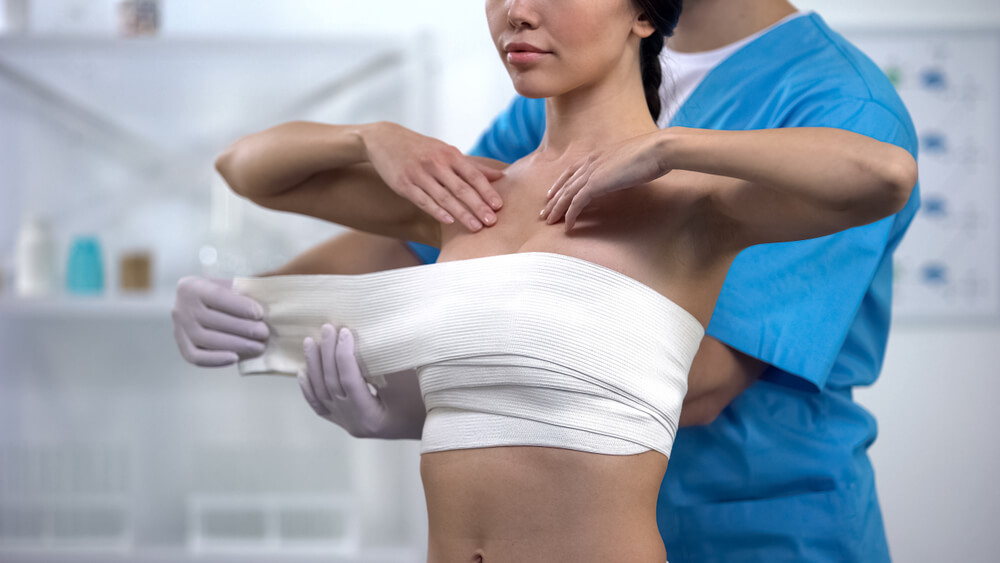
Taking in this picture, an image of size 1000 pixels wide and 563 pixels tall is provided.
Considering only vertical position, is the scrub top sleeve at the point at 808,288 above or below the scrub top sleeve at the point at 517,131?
below

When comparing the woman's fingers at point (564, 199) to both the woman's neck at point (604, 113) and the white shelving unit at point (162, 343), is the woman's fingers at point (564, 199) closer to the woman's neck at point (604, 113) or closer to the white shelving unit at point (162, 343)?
the woman's neck at point (604, 113)

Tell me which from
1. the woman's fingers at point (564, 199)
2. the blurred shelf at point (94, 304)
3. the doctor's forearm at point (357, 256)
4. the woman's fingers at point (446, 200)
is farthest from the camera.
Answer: the blurred shelf at point (94, 304)

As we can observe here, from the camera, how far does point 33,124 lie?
2.18 metres

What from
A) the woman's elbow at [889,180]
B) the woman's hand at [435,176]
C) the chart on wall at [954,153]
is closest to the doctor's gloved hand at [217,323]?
the woman's hand at [435,176]

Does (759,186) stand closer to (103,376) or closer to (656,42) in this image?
(656,42)

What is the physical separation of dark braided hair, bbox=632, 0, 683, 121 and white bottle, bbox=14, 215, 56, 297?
1.67 metres

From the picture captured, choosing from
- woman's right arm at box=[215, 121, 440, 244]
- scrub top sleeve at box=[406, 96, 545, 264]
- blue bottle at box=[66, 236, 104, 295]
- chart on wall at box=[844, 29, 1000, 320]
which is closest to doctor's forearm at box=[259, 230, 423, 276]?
woman's right arm at box=[215, 121, 440, 244]

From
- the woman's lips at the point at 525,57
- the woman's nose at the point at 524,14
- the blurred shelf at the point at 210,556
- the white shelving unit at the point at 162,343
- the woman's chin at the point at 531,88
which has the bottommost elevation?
the blurred shelf at the point at 210,556

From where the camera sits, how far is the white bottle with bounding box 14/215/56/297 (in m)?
2.02

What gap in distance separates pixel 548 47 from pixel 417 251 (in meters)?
0.40

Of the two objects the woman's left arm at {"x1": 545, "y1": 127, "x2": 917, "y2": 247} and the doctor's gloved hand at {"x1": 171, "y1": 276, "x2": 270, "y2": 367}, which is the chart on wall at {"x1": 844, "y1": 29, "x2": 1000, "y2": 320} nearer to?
the woman's left arm at {"x1": 545, "y1": 127, "x2": 917, "y2": 247}

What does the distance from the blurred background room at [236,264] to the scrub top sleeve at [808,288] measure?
1187 mm

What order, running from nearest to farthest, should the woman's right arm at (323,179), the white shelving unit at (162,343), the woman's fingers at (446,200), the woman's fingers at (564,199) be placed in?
the woman's fingers at (564,199)
the woman's fingers at (446,200)
the woman's right arm at (323,179)
the white shelving unit at (162,343)

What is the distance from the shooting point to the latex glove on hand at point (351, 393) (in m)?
0.88
